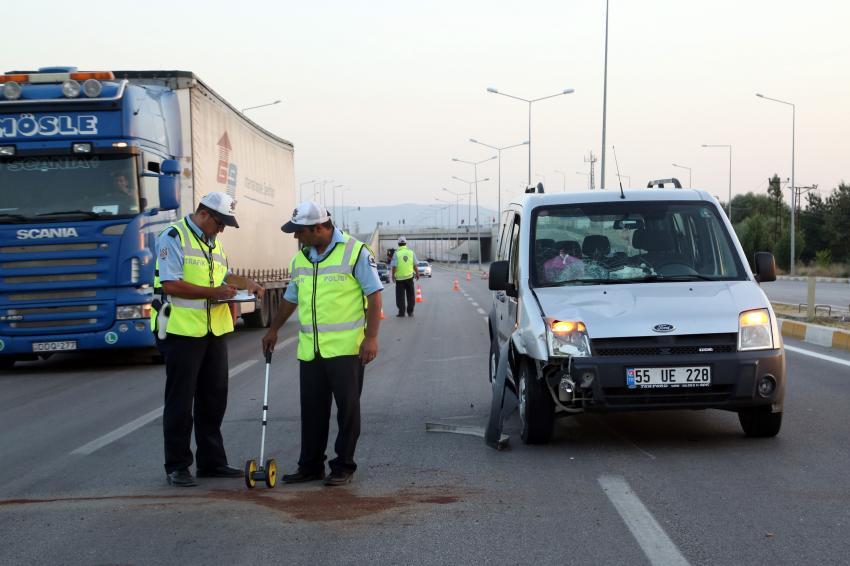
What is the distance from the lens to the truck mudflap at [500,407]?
752 centimetres

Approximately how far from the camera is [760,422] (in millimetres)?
7598

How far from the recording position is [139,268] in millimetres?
13273

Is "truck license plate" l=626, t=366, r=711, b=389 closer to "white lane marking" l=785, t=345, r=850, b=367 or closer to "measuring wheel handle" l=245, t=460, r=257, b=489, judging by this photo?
"measuring wheel handle" l=245, t=460, r=257, b=489

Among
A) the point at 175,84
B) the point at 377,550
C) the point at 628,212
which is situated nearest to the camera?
the point at 377,550

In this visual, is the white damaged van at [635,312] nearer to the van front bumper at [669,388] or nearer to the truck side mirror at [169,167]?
the van front bumper at [669,388]

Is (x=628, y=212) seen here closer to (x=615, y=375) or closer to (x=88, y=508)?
(x=615, y=375)

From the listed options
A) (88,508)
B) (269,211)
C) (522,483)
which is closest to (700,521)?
(522,483)

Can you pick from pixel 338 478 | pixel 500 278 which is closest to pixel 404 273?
pixel 500 278

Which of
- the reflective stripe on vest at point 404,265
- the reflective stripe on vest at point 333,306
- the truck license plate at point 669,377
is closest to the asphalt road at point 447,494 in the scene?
the truck license plate at point 669,377

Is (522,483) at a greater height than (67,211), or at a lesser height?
lesser

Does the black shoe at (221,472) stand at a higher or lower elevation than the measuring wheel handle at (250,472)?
lower

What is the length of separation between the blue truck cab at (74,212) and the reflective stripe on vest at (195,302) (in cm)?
651

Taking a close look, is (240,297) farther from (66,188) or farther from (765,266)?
(66,188)

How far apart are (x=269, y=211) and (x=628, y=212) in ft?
45.9
